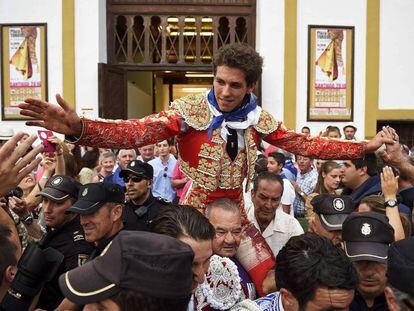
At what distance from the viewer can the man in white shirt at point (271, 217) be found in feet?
13.7

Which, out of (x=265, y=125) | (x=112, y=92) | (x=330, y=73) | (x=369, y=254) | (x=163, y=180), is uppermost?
(x=330, y=73)

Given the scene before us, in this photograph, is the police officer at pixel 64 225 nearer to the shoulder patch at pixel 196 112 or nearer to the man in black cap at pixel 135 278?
the shoulder patch at pixel 196 112

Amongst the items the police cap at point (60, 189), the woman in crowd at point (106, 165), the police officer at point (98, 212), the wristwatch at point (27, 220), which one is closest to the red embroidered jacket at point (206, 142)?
the police officer at point (98, 212)

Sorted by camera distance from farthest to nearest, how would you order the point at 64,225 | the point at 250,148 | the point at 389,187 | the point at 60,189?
1. the point at 60,189
2. the point at 64,225
3. the point at 389,187
4. the point at 250,148

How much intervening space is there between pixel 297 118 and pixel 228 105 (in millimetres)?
9535

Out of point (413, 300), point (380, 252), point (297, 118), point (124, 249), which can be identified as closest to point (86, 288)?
point (124, 249)

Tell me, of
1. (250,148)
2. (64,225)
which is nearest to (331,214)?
(250,148)

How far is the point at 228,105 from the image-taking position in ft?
11.5

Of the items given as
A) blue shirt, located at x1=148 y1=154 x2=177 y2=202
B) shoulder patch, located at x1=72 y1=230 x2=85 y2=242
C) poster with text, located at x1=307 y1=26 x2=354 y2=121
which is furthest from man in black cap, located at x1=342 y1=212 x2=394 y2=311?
poster with text, located at x1=307 y1=26 x2=354 y2=121

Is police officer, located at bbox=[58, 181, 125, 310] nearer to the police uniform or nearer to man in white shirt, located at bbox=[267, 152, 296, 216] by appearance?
the police uniform

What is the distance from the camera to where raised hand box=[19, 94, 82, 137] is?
2.88 metres

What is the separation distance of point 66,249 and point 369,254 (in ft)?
6.21

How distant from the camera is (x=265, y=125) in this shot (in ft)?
12.2

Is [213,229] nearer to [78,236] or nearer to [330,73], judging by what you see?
[78,236]
